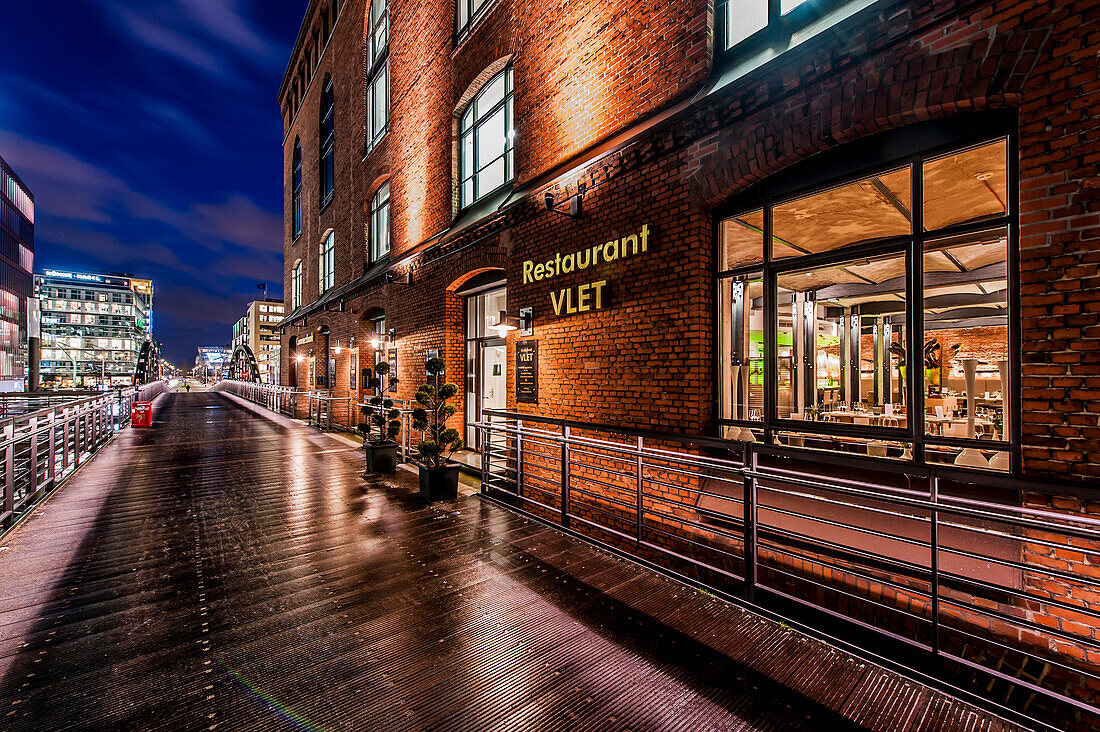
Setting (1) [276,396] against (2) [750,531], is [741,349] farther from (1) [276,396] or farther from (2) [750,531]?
(1) [276,396]

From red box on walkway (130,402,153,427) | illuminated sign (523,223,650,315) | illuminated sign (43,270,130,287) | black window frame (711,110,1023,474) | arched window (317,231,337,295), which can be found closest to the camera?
black window frame (711,110,1023,474)

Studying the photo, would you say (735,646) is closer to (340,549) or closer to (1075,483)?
(1075,483)

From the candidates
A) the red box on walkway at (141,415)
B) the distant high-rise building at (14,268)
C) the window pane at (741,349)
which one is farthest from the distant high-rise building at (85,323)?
the window pane at (741,349)

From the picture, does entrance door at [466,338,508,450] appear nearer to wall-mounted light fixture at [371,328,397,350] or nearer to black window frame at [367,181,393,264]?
wall-mounted light fixture at [371,328,397,350]

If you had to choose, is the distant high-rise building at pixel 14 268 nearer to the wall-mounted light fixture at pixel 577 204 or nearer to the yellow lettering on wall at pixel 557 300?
the yellow lettering on wall at pixel 557 300

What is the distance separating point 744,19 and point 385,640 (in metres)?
6.22

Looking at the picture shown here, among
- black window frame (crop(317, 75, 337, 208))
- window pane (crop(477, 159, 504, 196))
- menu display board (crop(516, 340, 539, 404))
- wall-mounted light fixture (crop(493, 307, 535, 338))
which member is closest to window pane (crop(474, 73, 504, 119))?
window pane (crop(477, 159, 504, 196))

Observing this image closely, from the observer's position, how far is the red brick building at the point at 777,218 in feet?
9.14

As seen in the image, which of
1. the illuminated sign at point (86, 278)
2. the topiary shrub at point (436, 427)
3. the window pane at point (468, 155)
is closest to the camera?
the topiary shrub at point (436, 427)

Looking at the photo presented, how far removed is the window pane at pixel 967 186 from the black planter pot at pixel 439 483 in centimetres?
546

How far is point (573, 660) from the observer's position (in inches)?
109

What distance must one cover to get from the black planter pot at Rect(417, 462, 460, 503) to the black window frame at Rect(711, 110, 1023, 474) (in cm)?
340

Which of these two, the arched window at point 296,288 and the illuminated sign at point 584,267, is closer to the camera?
the illuminated sign at point 584,267

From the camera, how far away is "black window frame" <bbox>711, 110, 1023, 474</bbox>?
3.07 m
